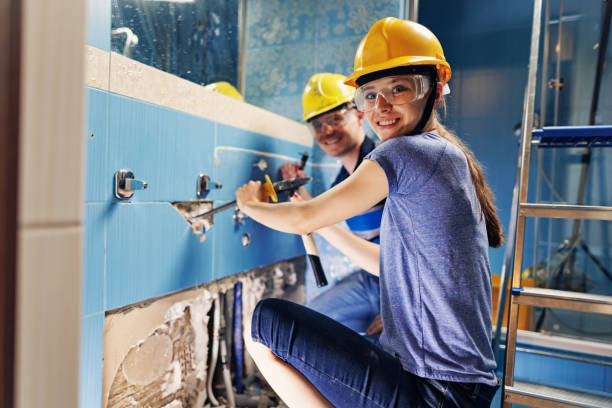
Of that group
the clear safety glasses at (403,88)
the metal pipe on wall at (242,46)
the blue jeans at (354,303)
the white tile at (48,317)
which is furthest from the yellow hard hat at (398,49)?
the metal pipe on wall at (242,46)

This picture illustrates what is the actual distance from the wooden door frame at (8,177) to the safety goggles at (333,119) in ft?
6.00

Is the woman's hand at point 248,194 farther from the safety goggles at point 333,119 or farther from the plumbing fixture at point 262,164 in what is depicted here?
the safety goggles at point 333,119

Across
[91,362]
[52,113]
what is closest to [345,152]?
[91,362]

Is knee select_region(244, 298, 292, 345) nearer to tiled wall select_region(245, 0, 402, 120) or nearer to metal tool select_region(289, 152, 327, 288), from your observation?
metal tool select_region(289, 152, 327, 288)

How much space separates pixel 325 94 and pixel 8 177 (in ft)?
6.15

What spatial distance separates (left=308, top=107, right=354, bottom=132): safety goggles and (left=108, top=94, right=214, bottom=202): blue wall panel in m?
0.74

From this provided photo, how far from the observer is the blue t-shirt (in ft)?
3.09

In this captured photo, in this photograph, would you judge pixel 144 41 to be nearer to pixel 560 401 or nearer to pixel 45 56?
pixel 45 56

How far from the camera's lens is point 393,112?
1137 mm

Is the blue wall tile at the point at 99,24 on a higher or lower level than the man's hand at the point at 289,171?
higher

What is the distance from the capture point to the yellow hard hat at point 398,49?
118cm

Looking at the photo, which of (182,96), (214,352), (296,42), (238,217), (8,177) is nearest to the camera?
(8,177)

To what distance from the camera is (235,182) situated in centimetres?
169

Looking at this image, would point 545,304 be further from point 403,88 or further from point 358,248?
point 403,88
